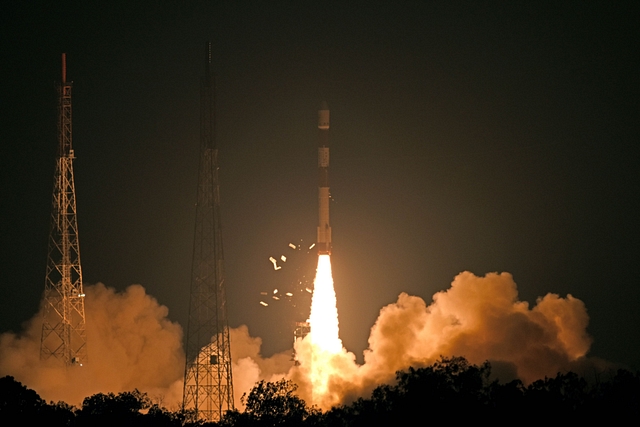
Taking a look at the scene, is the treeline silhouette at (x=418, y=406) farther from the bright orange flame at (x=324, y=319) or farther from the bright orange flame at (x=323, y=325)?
the bright orange flame at (x=324, y=319)

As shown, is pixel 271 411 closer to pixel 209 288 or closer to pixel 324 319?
pixel 209 288

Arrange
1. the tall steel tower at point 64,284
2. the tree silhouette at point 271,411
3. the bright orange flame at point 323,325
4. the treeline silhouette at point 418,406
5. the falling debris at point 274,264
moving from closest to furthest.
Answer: the treeline silhouette at point 418,406 → the tree silhouette at point 271,411 → the tall steel tower at point 64,284 → the bright orange flame at point 323,325 → the falling debris at point 274,264

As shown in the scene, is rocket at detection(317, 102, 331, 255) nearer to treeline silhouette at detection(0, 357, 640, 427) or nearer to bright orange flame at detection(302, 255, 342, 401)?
bright orange flame at detection(302, 255, 342, 401)

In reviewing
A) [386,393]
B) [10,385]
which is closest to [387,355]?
[386,393]

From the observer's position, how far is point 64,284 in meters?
90.6

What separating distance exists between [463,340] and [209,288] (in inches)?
400

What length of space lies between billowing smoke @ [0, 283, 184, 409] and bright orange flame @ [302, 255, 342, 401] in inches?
238

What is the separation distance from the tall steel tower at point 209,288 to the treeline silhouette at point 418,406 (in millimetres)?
4914

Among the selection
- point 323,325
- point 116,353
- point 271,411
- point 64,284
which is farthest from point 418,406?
point 116,353

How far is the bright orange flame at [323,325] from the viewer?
9006cm

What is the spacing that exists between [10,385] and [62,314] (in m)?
15.0

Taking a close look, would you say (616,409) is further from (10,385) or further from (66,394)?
(66,394)

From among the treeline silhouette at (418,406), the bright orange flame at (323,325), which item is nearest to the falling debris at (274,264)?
the bright orange flame at (323,325)

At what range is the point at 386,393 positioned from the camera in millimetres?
78125
